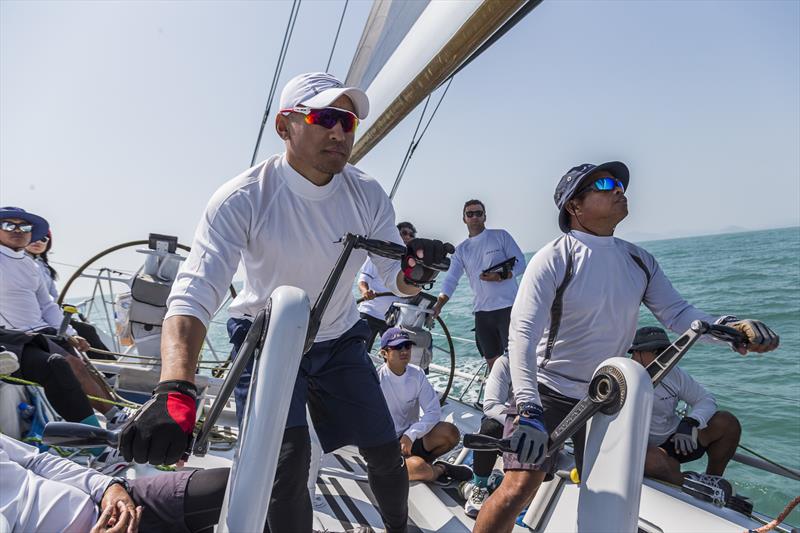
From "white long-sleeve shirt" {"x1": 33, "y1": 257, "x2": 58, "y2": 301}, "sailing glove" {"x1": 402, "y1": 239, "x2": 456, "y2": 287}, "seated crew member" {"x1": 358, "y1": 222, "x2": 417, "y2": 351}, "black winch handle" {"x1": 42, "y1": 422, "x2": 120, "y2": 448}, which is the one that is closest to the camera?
"black winch handle" {"x1": 42, "y1": 422, "x2": 120, "y2": 448}

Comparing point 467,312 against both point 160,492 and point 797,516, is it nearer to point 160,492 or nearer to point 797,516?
point 797,516

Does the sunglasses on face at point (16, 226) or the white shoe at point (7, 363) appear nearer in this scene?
the white shoe at point (7, 363)

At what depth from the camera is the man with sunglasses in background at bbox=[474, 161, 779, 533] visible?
1915 millimetres

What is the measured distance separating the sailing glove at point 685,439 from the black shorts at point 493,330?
183 cm

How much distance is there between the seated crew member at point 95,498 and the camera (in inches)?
64.4

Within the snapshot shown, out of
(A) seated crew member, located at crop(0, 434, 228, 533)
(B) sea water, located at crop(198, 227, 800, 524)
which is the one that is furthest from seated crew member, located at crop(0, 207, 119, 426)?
(A) seated crew member, located at crop(0, 434, 228, 533)

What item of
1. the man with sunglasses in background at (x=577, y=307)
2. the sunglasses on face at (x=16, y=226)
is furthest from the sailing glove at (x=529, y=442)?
the sunglasses on face at (x=16, y=226)

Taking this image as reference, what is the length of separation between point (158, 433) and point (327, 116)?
96 centimetres

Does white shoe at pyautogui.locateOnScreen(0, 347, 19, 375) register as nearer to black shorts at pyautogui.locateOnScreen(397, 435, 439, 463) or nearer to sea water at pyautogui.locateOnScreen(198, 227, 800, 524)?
sea water at pyautogui.locateOnScreen(198, 227, 800, 524)

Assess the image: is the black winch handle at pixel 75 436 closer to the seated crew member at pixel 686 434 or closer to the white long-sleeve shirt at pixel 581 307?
the white long-sleeve shirt at pixel 581 307

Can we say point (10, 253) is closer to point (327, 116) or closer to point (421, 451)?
point (421, 451)

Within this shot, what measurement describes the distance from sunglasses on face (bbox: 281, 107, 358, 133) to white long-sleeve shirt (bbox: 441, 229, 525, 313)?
324 cm

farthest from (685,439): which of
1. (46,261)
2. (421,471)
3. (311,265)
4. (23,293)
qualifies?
(46,261)

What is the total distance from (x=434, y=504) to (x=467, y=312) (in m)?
14.3
